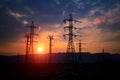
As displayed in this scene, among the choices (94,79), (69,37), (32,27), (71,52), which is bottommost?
(94,79)

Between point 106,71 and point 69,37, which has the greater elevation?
point 69,37

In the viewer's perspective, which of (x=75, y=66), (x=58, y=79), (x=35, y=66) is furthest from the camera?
(x=35, y=66)

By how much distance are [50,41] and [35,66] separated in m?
9.41

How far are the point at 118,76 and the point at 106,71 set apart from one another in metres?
5.35

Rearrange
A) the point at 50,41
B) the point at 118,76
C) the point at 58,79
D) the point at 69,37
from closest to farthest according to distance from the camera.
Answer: the point at 58,79 → the point at 118,76 → the point at 69,37 → the point at 50,41

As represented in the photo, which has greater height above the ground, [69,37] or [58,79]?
[69,37]

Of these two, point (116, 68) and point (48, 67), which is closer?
point (116, 68)

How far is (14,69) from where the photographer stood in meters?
54.1

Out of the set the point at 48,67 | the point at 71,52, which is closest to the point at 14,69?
the point at 48,67

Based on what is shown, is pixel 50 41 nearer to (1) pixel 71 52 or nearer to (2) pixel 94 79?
(1) pixel 71 52

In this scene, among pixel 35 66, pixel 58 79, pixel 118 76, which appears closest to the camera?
pixel 58 79

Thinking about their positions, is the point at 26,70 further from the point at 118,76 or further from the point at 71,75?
the point at 118,76

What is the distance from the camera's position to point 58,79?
37625 mm

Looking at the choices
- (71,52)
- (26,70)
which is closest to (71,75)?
(71,52)
